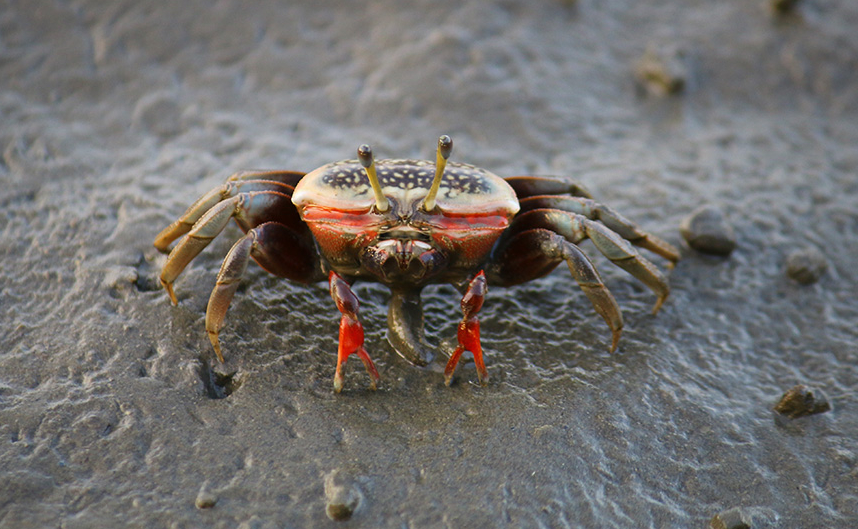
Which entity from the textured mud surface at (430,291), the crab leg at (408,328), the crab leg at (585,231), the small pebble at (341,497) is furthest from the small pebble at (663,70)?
the small pebble at (341,497)

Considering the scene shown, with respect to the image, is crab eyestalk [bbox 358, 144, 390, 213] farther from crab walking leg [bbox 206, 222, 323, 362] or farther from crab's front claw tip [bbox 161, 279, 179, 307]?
crab's front claw tip [bbox 161, 279, 179, 307]

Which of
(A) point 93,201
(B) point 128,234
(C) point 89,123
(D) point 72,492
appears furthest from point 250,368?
(C) point 89,123

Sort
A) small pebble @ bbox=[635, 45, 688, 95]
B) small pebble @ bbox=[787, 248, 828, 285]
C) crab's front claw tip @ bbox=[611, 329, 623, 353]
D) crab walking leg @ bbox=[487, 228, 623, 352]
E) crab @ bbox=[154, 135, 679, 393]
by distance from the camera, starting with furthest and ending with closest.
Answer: small pebble @ bbox=[635, 45, 688, 95] → small pebble @ bbox=[787, 248, 828, 285] → crab's front claw tip @ bbox=[611, 329, 623, 353] → crab walking leg @ bbox=[487, 228, 623, 352] → crab @ bbox=[154, 135, 679, 393]

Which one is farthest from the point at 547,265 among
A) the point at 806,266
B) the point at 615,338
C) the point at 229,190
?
the point at 806,266

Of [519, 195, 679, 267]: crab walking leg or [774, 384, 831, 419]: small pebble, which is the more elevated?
[519, 195, 679, 267]: crab walking leg

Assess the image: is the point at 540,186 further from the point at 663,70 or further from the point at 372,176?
the point at 663,70

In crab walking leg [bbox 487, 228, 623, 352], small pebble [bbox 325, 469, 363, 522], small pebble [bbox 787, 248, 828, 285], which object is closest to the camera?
small pebble [bbox 325, 469, 363, 522]

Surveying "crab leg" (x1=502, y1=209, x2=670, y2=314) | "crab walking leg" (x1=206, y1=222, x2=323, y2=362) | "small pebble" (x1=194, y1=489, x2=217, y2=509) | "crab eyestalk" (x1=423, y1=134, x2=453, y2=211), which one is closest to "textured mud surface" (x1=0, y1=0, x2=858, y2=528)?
"small pebble" (x1=194, y1=489, x2=217, y2=509)

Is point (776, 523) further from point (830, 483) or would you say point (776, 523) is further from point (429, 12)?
point (429, 12)
